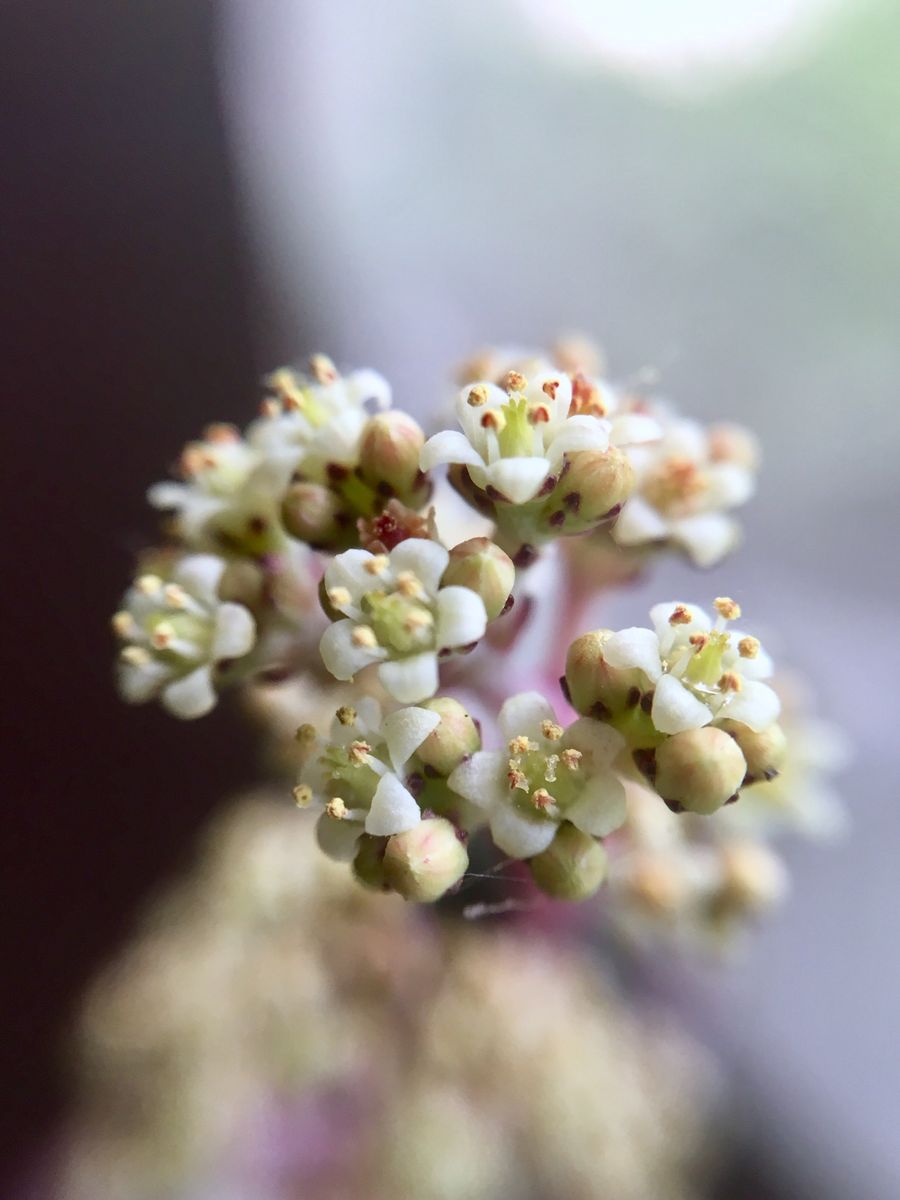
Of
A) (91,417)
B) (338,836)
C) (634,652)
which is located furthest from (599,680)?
(91,417)

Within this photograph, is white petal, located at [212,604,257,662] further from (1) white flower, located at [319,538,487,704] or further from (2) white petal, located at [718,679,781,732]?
(2) white petal, located at [718,679,781,732]

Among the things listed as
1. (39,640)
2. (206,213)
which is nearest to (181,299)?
(206,213)

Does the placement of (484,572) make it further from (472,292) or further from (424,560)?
(472,292)

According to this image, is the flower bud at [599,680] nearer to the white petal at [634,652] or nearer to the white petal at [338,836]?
the white petal at [634,652]

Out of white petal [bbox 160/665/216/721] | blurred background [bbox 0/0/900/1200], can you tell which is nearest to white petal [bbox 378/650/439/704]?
white petal [bbox 160/665/216/721]

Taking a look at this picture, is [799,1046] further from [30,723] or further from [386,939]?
[30,723]
